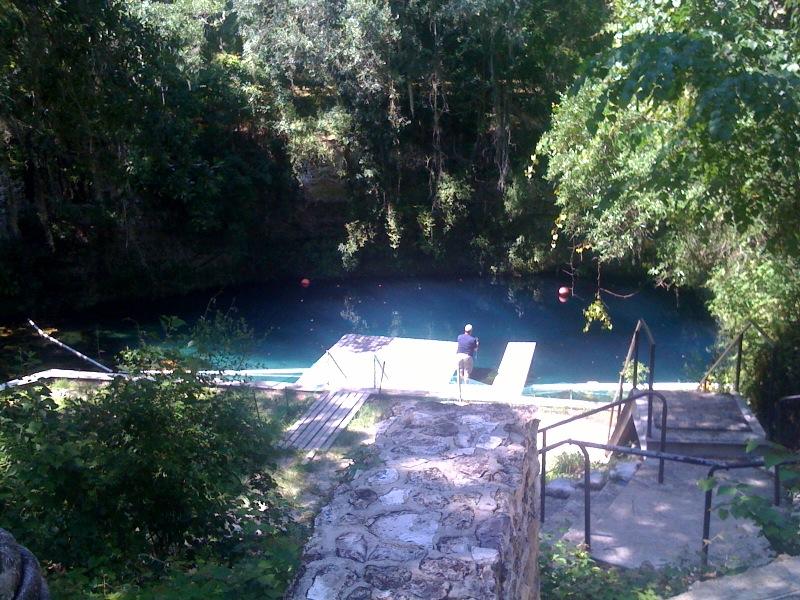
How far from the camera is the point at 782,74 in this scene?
5.77 metres

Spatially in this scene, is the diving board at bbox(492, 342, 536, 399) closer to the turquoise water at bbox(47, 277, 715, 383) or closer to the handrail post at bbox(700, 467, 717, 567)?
the turquoise water at bbox(47, 277, 715, 383)

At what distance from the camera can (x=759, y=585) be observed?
337 centimetres

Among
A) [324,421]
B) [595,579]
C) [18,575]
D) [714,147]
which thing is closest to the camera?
[18,575]

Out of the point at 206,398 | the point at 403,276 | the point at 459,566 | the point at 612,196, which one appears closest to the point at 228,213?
the point at 403,276

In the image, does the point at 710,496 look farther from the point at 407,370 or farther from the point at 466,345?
the point at 407,370

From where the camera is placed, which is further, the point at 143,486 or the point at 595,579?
the point at 143,486

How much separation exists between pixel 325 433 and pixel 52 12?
16.9 ft

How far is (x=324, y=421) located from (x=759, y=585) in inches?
259

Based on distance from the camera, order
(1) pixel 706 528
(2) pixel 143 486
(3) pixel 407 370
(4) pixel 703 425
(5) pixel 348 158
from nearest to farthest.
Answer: (2) pixel 143 486, (1) pixel 706 528, (4) pixel 703 425, (3) pixel 407 370, (5) pixel 348 158

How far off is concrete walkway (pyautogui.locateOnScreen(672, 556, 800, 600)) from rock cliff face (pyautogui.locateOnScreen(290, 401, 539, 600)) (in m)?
0.76

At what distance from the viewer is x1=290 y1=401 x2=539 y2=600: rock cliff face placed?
2.52m

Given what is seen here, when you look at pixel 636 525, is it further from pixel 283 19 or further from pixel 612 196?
pixel 283 19

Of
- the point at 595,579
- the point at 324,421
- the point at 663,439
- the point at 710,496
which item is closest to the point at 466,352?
the point at 324,421

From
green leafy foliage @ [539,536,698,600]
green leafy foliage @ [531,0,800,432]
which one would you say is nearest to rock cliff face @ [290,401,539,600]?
green leafy foliage @ [539,536,698,600]
